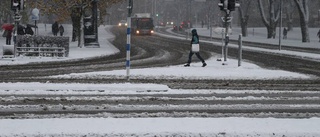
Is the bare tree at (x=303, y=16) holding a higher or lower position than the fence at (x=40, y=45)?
higher

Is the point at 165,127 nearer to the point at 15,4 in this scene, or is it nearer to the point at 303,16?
the point at 15,4

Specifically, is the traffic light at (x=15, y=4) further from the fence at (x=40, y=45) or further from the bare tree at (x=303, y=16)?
the bare tree at (x=303, y=16)

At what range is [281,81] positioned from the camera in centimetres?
1487

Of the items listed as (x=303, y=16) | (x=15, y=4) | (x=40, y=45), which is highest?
(x=303, y=16)

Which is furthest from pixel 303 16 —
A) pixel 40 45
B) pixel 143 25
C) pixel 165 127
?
pixel 165 127

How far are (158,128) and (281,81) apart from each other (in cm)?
882

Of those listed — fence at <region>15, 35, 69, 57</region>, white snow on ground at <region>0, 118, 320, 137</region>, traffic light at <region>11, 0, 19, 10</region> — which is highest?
traffic light at <region>11, 0, 19, 10</region>

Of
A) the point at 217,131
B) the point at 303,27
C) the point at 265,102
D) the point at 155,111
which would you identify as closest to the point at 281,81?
the point at 265,102

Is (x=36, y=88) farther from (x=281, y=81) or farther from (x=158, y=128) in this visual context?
(x=281, y=81)

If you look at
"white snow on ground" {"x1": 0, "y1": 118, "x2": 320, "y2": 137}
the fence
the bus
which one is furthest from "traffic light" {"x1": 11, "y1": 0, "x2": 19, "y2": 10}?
the bus

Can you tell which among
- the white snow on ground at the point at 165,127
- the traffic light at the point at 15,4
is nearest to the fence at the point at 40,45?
the traffic light at the point at 15,4

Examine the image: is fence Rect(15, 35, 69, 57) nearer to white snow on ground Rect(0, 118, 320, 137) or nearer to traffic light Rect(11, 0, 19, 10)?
traffic light Rect(11, 0, 19, 10)

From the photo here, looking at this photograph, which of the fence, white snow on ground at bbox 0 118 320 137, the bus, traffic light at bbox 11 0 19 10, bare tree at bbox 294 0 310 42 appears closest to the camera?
white snow on ground at bbox 0 118 320 137

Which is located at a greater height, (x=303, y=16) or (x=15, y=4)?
(x=303, y=16)
